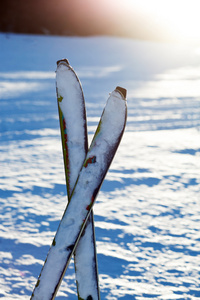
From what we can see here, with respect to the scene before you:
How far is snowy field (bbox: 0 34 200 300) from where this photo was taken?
2016 mm

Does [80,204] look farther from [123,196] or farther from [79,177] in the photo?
[123,196]

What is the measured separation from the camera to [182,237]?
2.46 meters

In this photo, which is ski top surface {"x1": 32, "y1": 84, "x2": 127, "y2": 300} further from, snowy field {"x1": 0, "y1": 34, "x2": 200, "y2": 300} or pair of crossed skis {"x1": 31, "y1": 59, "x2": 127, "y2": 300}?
snowy field {"x1": 0, "y1": 34, "x2": 200, "y2": 300}

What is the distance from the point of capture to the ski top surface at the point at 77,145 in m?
1.29

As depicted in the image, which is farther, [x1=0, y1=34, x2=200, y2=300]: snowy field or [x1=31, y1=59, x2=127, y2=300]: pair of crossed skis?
[x1=0, y1=34, x2=200, y2=300]: snowy field

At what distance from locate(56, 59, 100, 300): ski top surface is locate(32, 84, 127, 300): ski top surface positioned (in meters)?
0.04

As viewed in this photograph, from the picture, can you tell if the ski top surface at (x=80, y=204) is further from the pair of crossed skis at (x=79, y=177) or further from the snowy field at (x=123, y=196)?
the snowy field at (x=123, y=196)

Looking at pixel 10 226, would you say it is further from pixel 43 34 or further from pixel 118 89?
pixel 43 34

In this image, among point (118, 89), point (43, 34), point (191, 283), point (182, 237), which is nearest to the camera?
point (118, 89)

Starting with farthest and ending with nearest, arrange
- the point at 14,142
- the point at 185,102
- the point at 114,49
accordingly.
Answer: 1. the point at 114,49
2. the point at 185,102
3. the point at 14,142

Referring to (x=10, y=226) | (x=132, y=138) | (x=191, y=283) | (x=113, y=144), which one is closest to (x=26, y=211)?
(x=10, y=226)

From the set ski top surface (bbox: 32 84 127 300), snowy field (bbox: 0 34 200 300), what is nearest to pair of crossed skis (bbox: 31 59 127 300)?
ski top surface (bbox: 32 84 127 300)

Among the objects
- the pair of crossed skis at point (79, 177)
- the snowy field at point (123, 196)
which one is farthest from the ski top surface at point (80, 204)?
the snowy field at point (123, 196)

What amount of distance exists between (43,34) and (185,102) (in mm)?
15820
